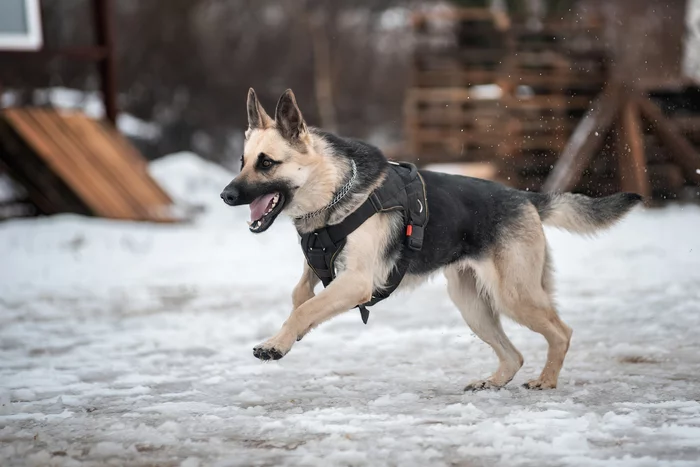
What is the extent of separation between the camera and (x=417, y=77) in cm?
2047

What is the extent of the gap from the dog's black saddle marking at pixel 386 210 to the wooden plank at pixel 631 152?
10317 millimetres

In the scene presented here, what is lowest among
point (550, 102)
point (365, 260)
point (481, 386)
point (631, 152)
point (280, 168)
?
point (481, 386)

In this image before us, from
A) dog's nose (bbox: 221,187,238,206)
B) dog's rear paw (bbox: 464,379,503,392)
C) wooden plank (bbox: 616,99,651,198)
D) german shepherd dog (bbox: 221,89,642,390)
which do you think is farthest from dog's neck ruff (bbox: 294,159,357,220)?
wooden plank (bbox: 616,99,651,198)

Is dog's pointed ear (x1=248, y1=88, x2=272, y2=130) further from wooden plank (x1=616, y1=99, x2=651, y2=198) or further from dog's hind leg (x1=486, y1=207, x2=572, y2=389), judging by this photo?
wooden plank (x1=616, y1=99, x2=651, y2=198)

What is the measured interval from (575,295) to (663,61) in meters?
15.3

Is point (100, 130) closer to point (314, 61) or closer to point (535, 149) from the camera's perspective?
point (535, 149)

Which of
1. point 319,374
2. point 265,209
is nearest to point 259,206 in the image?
point 265,209

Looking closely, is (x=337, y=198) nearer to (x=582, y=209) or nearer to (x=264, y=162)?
(x=264, y=162)

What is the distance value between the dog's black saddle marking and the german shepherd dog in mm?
46

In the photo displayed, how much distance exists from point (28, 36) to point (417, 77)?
9.81 metres

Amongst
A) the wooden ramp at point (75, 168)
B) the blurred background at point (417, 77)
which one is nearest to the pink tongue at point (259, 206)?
the wooden ramp at point (75, 168)

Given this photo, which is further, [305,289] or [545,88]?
[545,88]

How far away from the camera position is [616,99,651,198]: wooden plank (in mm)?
14578

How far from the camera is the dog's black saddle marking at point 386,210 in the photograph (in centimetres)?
481
